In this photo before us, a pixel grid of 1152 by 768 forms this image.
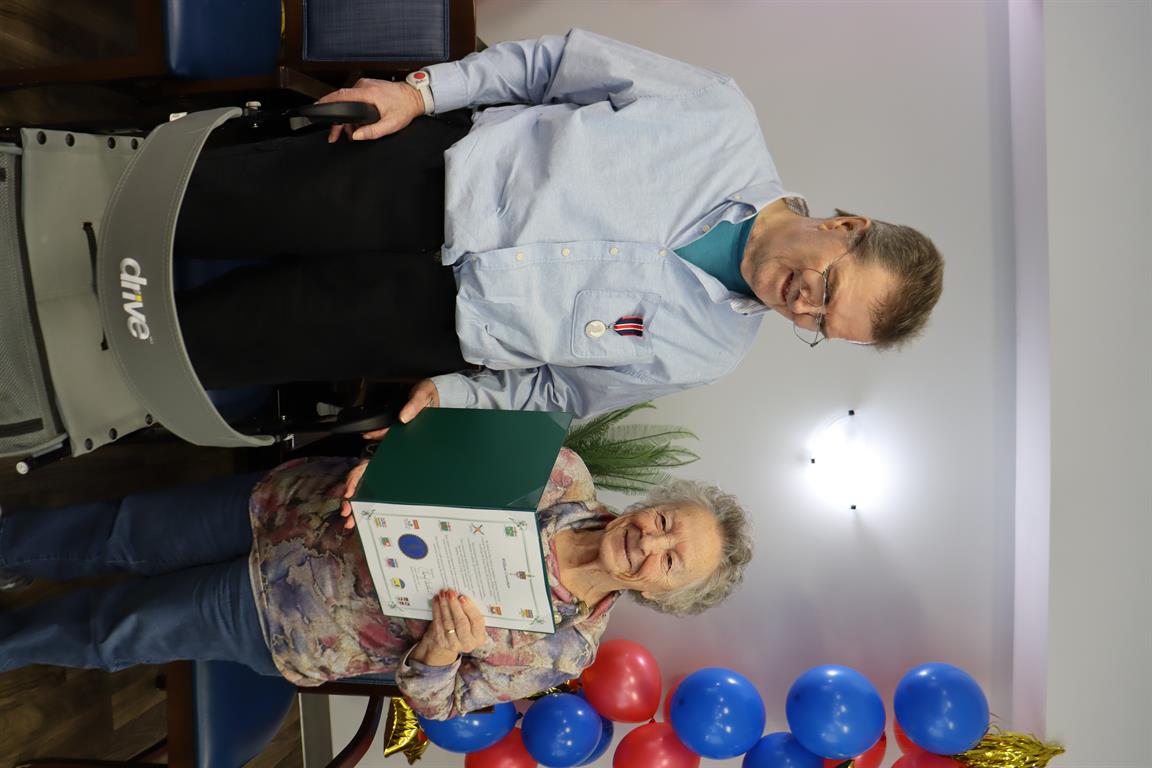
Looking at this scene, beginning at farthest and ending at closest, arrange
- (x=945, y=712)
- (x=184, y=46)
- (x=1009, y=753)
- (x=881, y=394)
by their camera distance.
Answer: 1. (x=881, y=394)
2. (x=1009, y=753)
3. (x=945, y=712)
4. (x=184, y=46)

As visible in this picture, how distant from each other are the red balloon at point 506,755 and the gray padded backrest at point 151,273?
Answer: 6.05ft

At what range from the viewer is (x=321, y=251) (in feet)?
5.30

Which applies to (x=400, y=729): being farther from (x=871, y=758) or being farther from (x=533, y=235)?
(x=533, y=235)

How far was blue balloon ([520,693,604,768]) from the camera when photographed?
262 centimetres

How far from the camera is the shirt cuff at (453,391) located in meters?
1.77

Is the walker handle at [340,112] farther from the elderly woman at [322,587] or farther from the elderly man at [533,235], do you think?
the elderly woman at [322,587]

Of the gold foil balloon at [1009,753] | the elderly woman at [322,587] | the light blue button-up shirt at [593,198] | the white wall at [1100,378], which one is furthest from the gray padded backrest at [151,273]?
Answer: the white wall at [1100,378]

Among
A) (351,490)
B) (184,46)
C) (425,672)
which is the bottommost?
(425,672)

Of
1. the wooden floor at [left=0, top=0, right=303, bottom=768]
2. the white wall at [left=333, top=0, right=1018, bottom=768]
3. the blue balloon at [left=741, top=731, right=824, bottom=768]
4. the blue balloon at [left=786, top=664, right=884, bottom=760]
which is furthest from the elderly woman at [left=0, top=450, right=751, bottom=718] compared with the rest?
the white wall at [left=333, top=0, right=1018, bottom=768]

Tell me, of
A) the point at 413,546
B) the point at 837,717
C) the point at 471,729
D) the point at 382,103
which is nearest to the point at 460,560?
the point at 413,546

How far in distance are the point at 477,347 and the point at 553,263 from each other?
231mm

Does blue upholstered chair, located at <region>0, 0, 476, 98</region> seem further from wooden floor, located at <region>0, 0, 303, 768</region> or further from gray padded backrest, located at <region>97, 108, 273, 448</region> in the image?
gray padded backrest, located at <region>97, 108, 273, 448</region>

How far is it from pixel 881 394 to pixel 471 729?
6.07 feet

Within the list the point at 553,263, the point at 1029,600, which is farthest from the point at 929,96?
the point at 553,263
